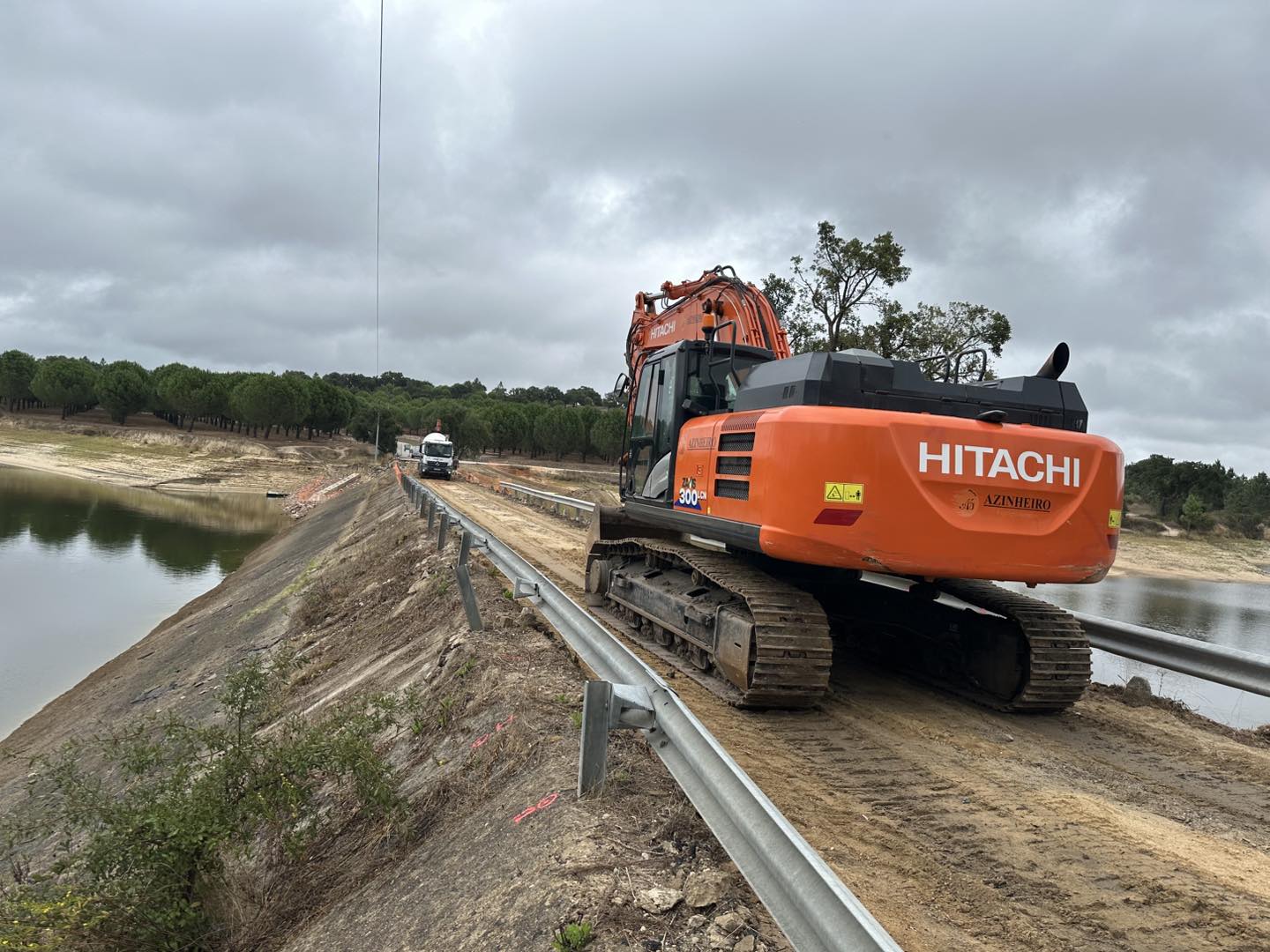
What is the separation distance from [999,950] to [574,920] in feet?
5.00

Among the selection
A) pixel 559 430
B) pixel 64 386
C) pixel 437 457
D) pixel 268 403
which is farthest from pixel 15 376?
pixel 437 457

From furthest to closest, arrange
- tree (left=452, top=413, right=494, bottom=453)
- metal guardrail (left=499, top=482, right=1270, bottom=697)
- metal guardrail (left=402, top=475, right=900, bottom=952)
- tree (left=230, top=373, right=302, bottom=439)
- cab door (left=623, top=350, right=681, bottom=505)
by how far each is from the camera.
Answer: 1. tree (left=452, top=413, right=494, bottom=453)
2. tree (left=230, top=373, right=302, bottom=439)
3. cab door (left=623, top=350, right=681, bottom=505)
4. metal guardrail (left=499, top=482, right=1270, bottom=697)
5. metal guardrail (left=402, top=475, right=900, bottom=952)

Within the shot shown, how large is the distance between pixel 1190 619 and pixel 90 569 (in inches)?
1306

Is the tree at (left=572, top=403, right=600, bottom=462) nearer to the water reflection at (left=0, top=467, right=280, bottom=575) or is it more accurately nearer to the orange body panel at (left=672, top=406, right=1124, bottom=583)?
the water reflection at (left=0, top=467, right=280, bottom=575)

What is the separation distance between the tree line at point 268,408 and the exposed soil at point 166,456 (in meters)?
2.89

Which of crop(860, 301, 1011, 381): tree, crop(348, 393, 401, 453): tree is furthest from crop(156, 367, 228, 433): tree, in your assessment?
crop(860, 301, 1011, 381): tree

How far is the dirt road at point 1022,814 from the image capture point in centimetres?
314

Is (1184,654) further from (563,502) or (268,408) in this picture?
(268,408)

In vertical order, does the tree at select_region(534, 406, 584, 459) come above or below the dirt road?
above

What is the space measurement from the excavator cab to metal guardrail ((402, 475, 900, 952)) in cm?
373

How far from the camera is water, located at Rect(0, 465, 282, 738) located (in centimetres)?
1692

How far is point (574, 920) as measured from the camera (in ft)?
9.36

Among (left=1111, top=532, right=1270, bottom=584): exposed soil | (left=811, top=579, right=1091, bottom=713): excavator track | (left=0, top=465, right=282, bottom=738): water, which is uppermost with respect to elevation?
(left=811, top=579, right=1091, bottom=713): excavator track

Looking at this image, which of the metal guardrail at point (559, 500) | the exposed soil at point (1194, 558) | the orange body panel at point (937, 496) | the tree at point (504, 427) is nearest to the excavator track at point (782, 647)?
the orange body panel at point (937, 496)
